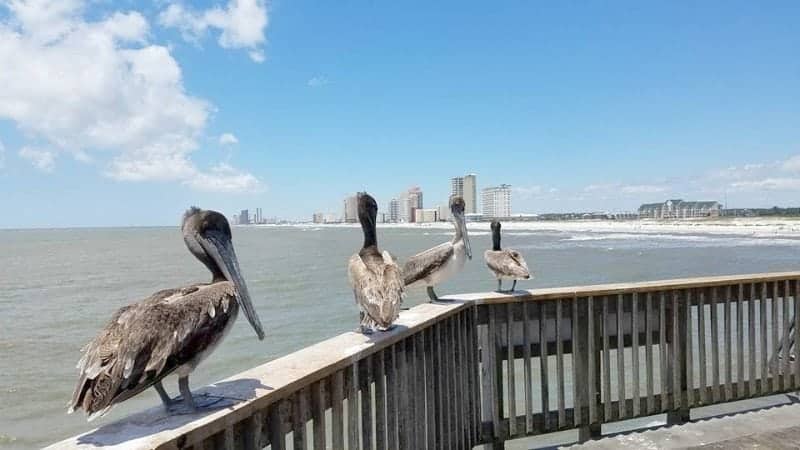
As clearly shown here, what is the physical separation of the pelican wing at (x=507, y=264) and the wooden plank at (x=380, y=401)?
2.50 metres

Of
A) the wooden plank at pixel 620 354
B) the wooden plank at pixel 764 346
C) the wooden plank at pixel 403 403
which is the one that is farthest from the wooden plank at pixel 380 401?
the wooden plank at pixel 764 346

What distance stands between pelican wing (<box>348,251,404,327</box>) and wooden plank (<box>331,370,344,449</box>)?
454 mm

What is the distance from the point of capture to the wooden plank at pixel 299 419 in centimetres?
226

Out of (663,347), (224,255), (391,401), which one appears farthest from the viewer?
(663,347)

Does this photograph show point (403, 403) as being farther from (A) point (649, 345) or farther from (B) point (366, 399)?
(A) point (649, 345)

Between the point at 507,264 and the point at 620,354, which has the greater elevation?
the point at 507,264

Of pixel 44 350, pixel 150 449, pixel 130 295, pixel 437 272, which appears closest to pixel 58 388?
pixel 44 350

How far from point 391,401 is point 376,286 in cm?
62

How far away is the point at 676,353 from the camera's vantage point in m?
4.47

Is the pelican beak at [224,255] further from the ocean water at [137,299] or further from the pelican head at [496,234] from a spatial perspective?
the ocean water at [137,299]

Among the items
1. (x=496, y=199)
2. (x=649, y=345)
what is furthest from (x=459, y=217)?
(x=496, y=199)

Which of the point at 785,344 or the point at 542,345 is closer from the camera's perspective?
the point at 542,345

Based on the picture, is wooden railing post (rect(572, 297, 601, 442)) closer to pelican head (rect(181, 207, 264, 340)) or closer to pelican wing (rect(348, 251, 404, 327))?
pelican wing (rect(348, 251, 404, 327))

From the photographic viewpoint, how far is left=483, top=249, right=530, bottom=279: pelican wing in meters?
5.18
